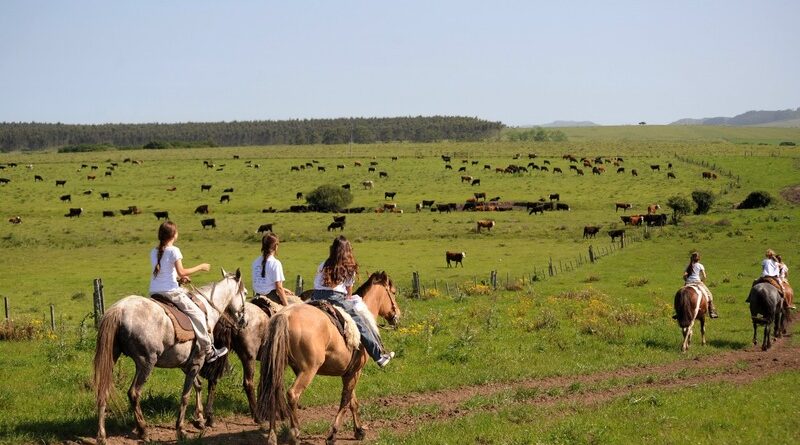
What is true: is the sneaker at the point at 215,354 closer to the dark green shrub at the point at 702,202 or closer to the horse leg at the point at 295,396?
the horse leg at the point at 295,396

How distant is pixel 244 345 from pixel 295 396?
2.28 metres

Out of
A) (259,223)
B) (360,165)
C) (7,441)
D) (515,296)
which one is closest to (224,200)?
(259,223)

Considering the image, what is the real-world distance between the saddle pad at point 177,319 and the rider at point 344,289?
181 cm

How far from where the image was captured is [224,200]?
231 ft

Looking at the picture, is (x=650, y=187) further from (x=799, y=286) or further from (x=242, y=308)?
(x=242, y=308)

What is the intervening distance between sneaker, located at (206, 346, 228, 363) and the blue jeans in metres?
1.75

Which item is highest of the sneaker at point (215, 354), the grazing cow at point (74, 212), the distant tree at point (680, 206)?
the sneaker at point (215, 354)

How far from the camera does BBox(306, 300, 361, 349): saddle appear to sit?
1043cm

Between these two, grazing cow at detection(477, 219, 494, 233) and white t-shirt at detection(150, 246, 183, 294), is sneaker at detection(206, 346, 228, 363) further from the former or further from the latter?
grazing cow at detection(477, 219, 494, 233)

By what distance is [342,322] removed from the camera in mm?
10492

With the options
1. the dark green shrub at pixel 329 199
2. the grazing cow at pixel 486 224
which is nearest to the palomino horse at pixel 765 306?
the grazing cow at pixel 486 224

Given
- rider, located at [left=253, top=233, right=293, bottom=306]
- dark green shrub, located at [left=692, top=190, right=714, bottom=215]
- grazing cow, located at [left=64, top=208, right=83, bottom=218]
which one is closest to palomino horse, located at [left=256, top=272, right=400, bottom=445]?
rider, located at [left=253, top=233, right=293, bottom=306]

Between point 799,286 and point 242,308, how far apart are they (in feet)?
86.2

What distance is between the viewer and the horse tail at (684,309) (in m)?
19.2
